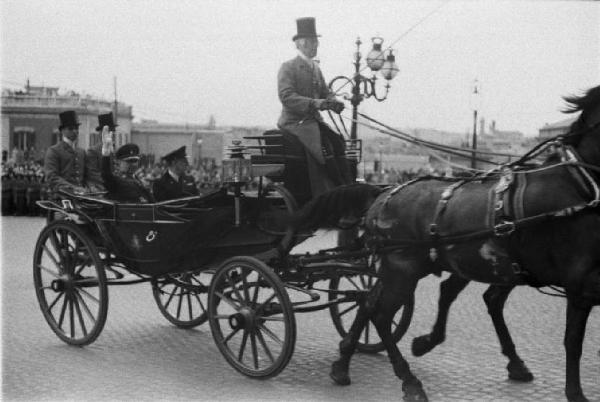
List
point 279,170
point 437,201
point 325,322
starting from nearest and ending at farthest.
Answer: point 437,201 → point 279,170 → point 325,322

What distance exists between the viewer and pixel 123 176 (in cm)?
839

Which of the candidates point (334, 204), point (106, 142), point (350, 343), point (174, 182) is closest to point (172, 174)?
point (174, 182)

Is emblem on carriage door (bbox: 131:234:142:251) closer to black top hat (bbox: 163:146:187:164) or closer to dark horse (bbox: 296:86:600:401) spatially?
black top hat (bbox: 163:146:187:164)

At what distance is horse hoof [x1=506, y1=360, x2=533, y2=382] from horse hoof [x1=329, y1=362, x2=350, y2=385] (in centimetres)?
122

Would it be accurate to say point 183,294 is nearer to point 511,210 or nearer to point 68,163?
point 68,163

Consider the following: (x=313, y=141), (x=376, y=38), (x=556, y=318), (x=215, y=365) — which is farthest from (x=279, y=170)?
(x=376, y=38)

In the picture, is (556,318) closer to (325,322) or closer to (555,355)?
(555,355)

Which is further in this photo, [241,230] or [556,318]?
[556,318]

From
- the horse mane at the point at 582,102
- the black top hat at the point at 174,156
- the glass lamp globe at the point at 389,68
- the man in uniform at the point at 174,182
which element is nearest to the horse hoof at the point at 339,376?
the horse mane at the point at 582,102

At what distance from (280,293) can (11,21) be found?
11.7ft

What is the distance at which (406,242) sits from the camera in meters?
5.69

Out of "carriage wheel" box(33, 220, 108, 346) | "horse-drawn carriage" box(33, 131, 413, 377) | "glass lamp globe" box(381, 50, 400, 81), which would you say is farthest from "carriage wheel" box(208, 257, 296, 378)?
"glass lamp globe" box(381, 50, 400, 81)

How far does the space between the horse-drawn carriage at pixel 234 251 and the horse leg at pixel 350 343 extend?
289 millimetres

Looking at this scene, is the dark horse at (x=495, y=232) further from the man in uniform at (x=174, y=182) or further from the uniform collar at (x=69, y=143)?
the uniform collar at (x=69, y=143)
